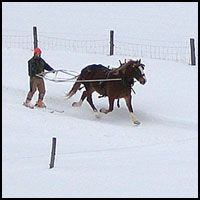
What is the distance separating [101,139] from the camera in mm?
13500

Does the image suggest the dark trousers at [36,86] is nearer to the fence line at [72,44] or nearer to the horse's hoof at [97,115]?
the horse's hoof at [97,115]

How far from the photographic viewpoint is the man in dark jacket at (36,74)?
1573 centimetres

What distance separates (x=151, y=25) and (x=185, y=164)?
19.9 metres

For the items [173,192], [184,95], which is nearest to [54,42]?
[184,95]

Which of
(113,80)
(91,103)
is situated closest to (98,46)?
(91,103)

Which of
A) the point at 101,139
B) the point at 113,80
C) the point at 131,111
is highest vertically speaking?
the point at 113,80

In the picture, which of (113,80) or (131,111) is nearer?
(131,111)

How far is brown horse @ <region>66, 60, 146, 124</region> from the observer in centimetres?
1484

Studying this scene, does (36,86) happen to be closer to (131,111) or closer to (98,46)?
(131,111)

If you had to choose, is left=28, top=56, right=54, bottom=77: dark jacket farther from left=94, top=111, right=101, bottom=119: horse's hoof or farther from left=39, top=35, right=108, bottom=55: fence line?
left=39, top=35, right=108, bottom=55: fence line

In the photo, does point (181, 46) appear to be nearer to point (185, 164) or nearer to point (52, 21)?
point (52, 21)

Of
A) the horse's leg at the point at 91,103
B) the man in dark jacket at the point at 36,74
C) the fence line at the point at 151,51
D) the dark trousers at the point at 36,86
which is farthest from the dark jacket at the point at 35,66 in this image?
the fence line at the point at 151,51

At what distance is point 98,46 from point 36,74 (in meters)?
10.2

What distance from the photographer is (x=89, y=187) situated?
9453 mm
